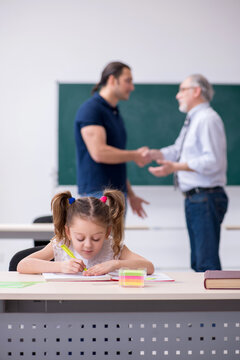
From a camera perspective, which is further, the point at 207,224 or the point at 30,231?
the point at 30,231

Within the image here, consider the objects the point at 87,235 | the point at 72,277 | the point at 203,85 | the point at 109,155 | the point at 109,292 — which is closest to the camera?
the point at 109,292

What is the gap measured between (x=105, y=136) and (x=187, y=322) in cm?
203

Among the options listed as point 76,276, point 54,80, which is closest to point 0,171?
point 54,80

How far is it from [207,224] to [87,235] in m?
1.58

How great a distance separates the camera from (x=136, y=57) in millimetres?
5445

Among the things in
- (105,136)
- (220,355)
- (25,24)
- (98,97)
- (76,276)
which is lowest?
(220,355)

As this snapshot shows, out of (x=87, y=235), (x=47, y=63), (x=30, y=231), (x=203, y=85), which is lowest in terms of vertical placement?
(x=30, y=231)

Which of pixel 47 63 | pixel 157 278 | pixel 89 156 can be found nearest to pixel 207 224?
pixel 89 156

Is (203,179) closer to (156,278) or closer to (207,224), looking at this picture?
(207,224)

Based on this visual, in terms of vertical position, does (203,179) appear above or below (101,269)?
above

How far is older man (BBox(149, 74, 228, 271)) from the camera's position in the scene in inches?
127

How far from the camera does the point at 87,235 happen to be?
1.79 metres

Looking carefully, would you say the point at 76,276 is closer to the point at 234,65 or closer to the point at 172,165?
the point at 172,165

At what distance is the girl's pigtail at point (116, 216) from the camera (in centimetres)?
192
